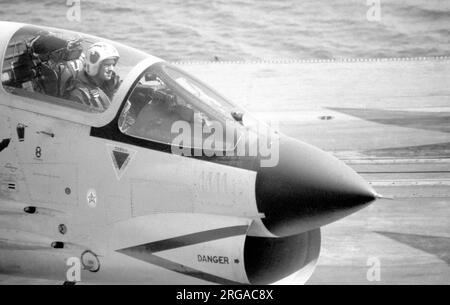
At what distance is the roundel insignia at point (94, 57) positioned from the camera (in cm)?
731

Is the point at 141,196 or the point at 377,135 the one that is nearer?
the point at 141,196

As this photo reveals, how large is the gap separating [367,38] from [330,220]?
12.4 m

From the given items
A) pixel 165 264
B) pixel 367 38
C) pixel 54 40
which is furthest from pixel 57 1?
pixel 165 264

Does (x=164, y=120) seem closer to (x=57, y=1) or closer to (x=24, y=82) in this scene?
(x=24, y=82)

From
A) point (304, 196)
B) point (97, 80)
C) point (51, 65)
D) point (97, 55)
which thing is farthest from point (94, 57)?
point (304, 196)

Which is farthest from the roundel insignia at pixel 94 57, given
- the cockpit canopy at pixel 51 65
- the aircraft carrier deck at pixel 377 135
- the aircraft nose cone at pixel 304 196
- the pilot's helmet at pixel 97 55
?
the aircraft carrier deck at pixel 377 135

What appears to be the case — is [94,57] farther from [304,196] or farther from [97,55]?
[304,196]

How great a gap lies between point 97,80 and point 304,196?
6.96ft

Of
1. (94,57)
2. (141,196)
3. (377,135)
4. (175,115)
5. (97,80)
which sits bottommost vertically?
(377,135)

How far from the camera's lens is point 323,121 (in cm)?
1400

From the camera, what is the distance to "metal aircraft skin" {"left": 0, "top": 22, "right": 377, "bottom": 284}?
6.59 m

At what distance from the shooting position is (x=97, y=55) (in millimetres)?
7336

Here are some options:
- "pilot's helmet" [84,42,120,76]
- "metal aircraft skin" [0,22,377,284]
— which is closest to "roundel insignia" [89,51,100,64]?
"pilot's helmet" [84,42,120,76]
